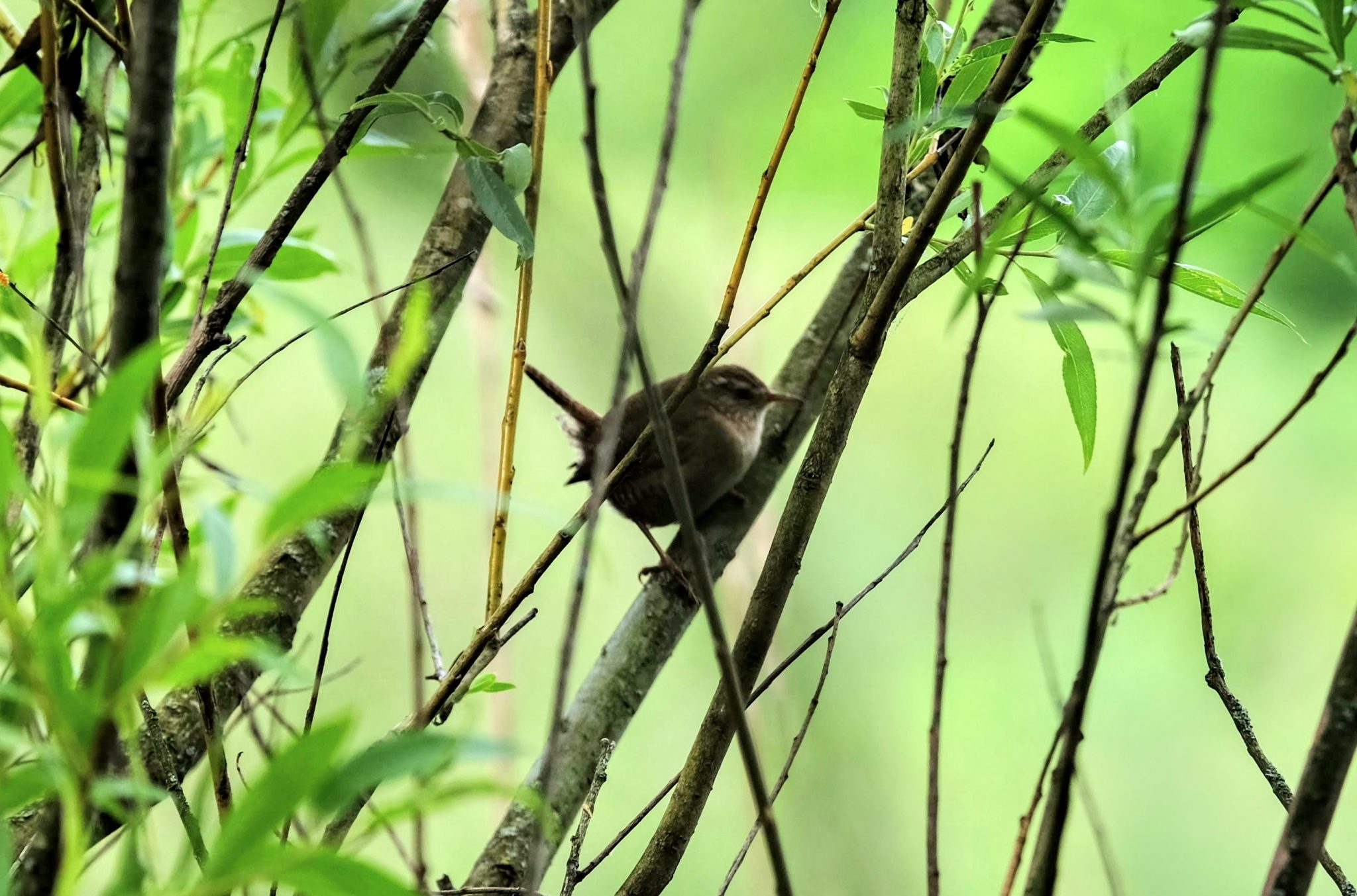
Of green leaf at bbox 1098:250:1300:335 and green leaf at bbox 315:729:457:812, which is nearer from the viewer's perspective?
green leaf at bbox 315:729:457:812

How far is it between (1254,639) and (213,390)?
1.32 metres

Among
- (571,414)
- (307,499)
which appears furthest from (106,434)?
(571,414)

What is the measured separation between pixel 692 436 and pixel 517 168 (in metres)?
0.97

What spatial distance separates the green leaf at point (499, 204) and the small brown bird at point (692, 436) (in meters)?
0.79

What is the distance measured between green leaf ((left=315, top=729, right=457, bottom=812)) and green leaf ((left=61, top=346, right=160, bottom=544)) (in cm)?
9

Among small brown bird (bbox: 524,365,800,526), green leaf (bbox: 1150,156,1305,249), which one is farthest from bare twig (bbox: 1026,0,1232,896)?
small brown bird (bbox: 524,365,800,526)

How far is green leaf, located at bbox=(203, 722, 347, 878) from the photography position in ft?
0.79

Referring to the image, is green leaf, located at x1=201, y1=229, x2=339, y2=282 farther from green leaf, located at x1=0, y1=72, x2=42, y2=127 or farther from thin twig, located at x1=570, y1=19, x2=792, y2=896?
thin twig, located at x1=570, y1=19, x2=792, y2=896

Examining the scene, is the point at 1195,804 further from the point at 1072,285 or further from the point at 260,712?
the point at 260,712

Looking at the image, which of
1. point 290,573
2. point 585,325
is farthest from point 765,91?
point 290,573

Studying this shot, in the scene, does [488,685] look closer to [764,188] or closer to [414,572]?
[414,572]

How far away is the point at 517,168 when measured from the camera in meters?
0.56

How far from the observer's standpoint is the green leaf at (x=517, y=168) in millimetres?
563

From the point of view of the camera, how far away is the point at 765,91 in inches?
59.9
